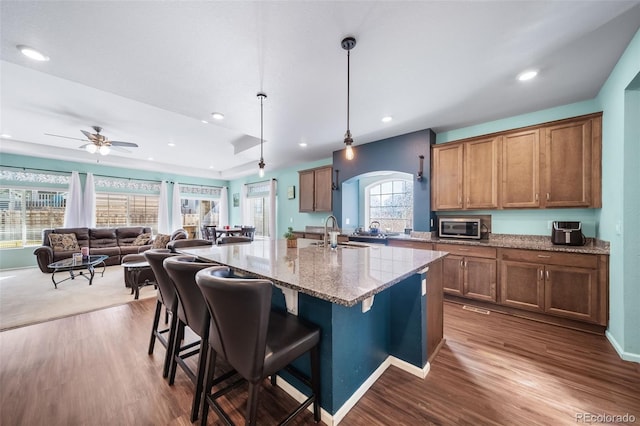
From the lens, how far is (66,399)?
1598mm

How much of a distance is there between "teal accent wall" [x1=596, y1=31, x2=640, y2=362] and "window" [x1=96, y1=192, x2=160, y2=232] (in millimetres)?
9579

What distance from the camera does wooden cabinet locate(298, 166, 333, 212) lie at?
5.16 m

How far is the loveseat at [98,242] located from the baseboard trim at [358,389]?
461cm

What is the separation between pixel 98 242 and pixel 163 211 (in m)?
1.85

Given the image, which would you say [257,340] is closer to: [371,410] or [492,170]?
[371,410]

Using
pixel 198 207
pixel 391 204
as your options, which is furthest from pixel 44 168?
pixel 391 204

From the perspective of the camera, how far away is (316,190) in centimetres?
544

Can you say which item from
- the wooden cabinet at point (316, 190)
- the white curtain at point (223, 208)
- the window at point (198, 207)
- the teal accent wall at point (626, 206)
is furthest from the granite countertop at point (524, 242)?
the window at point (198, 207)

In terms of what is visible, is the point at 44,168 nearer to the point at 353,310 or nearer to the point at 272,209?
the point at 272,209

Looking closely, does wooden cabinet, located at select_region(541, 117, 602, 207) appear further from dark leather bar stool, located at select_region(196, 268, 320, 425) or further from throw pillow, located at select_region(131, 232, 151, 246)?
throw pillow, located at select_region(131, 232, 151, 246)

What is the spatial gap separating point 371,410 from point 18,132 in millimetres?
7284

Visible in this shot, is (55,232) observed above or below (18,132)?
below

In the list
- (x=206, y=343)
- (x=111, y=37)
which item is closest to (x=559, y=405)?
(x=206, y=343)

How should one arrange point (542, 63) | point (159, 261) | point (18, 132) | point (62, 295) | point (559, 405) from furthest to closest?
point (18, 132), point (62, 295), point (542, 63), point (159, 261), point (559, 405)
